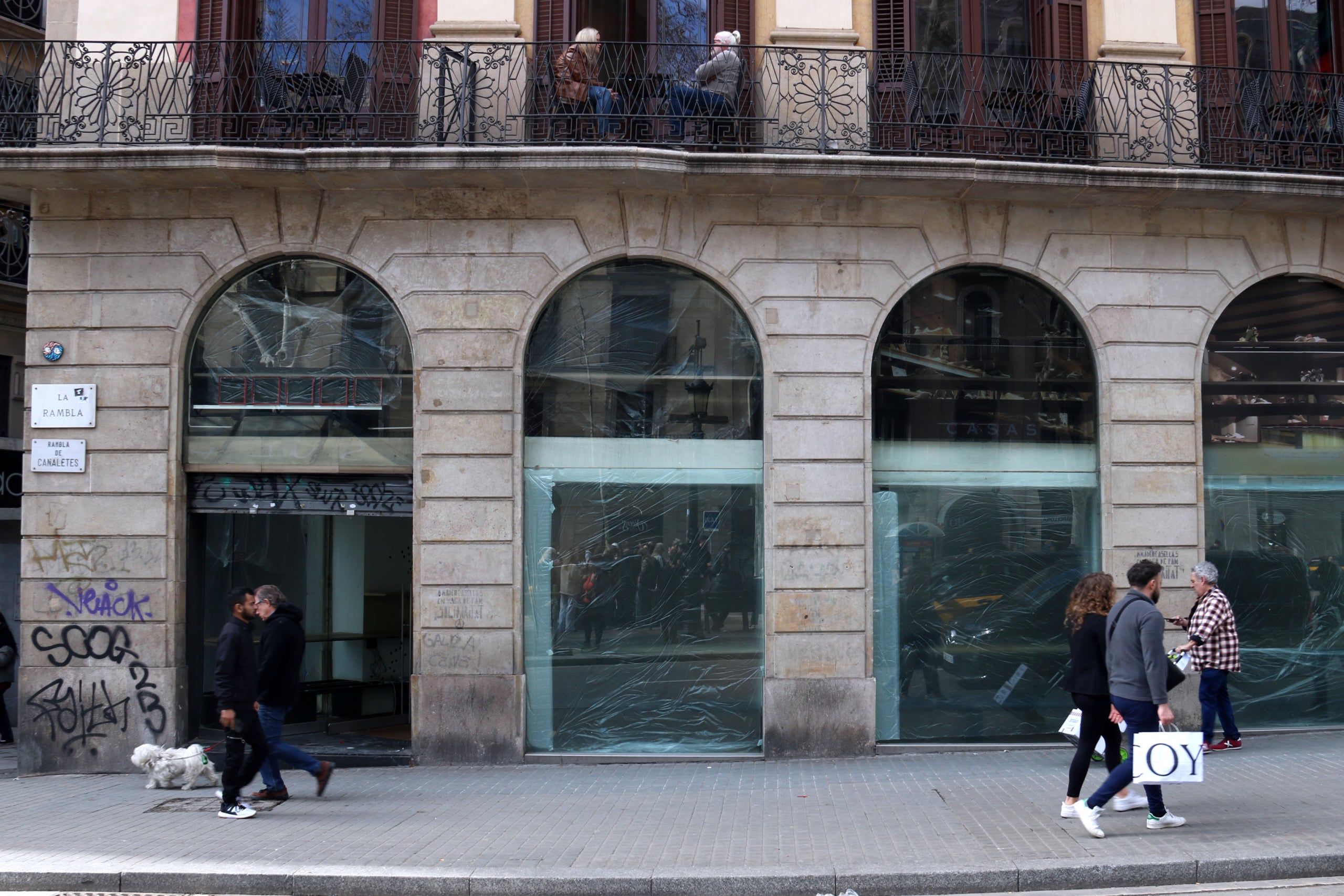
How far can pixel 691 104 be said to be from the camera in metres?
9.68

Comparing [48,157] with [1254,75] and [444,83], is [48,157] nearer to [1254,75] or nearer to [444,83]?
[444,83]

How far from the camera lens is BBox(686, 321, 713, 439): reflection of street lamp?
9852mm

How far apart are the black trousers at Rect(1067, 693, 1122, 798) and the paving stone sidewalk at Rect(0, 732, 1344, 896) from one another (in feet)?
1.06

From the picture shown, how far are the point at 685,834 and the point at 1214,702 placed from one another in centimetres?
504

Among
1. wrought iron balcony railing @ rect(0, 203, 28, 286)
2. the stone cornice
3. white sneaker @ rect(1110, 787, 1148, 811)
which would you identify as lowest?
white sneaker @ rect(1110, 787, 1148, 811)

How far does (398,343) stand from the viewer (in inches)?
391

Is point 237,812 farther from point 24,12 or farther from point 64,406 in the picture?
point 24,12

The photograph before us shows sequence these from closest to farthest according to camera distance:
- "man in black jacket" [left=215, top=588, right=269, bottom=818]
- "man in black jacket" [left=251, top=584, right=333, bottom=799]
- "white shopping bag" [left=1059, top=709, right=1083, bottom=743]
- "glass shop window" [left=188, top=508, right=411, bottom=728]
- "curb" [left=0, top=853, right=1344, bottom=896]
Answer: "curb" [left=0, top=853, right=1344, bottom=896] < "man in black jacket" [left=215, top=588, right=269, bottom=818] < "man in black jacket" [left=251, top=584, right=333, bottom=799] < "white shopping bag" [left=1059, top=709, right=1083, bottom=743] < "glass shop window" [left=188, top=508, right=411, bottom=728]

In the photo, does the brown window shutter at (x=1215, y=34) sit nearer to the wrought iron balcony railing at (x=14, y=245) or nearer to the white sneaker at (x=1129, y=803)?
the white sneaker at (x=1129, y=803)

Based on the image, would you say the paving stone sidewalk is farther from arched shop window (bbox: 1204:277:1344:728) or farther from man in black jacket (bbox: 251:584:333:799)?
arched shop window (bbox: 1204:277:1344:728)

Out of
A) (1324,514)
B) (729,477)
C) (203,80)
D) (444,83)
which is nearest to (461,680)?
(729,477)

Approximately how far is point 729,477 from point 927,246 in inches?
113

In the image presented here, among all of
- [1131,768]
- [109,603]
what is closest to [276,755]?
[109,603]

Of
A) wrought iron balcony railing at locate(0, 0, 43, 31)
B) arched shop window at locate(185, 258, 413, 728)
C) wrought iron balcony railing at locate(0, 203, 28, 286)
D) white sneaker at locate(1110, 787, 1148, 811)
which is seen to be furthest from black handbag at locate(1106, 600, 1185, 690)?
wrought iron balcony railing at locate(0, 0, 43, 31)
